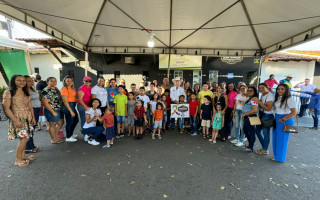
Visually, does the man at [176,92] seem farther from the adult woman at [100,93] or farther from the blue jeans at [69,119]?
the blue jeans at [69,119]

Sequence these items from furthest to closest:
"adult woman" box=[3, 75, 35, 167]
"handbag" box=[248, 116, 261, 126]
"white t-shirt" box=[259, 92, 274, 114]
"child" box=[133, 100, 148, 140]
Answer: "child" box=[133, 100, 148, 140]
"handbag" box=[248, 116, 261, 126]
"white t-shirt" box=[259, 92, 274, 114]
"adult woman" box=[3, 75, 35, 167]

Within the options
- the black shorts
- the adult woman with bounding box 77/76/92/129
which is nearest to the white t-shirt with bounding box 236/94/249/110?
the black shorts

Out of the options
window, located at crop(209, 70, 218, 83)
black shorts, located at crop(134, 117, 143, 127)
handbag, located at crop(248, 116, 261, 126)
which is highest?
window, located at crop(209, 70, 218, 83)

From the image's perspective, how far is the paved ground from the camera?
251cm

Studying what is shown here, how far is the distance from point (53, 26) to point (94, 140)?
4.15 meters

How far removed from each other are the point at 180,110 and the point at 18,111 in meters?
4.35

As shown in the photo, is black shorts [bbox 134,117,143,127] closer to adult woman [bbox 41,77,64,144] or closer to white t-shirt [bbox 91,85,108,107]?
white t-shirt [bbox 91,85,108,107]

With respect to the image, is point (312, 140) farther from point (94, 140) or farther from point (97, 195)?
point (94, 140)

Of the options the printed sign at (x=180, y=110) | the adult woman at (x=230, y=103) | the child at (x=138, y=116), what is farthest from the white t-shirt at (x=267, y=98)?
the child at (x=138, y=116)

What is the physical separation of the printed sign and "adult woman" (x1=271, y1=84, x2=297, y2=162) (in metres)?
2.56

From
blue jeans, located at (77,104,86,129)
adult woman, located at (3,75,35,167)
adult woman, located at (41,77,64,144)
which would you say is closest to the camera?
adult woman, located at (3,75,35,167)

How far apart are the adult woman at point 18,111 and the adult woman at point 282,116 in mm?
5702

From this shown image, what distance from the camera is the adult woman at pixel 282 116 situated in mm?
3322

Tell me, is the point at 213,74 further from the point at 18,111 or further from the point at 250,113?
the point at 18,111
